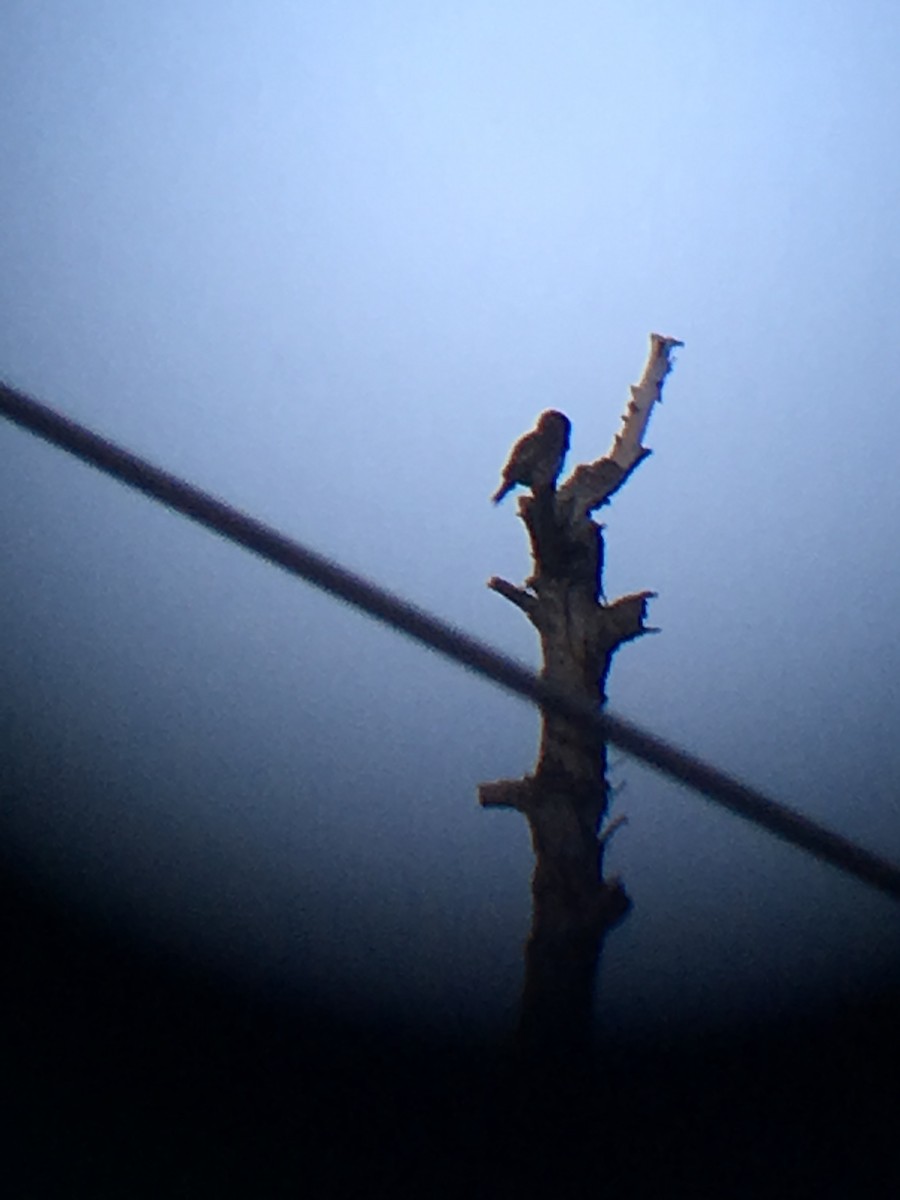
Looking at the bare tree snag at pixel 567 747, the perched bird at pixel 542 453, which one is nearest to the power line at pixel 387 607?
the bare tree snag at pixel 567 747

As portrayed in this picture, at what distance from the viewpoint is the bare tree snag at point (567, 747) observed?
2.12 m

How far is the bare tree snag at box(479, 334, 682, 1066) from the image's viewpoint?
2125mm

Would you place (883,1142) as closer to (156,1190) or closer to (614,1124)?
(614,1124)

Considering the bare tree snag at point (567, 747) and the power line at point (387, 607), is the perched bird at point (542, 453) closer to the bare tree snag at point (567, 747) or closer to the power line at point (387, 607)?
the bare tree snag at point (567, 747)

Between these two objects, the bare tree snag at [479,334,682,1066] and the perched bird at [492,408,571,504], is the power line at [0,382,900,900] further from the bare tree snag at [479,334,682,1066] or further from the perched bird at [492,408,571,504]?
the perched bird at [492,408,571,504]

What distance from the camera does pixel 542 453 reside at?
2.31m

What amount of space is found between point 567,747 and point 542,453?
1060 millimetres

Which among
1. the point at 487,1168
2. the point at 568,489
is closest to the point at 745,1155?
the point at 487,1168

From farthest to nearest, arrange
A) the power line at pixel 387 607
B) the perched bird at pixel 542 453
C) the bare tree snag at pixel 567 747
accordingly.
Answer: the perched bird at pixel 542 453
the bare tree snag at pixel 567 747
the power line at pixel 387 607

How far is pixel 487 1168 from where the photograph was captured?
1.83m

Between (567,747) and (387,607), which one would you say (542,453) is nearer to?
(567,747)

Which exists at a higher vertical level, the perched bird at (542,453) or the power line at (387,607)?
the perched bird at (542,453)

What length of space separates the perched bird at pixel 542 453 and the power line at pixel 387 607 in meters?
1.89

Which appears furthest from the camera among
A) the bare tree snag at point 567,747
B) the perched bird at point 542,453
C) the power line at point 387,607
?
the perched bird at point 542,453
